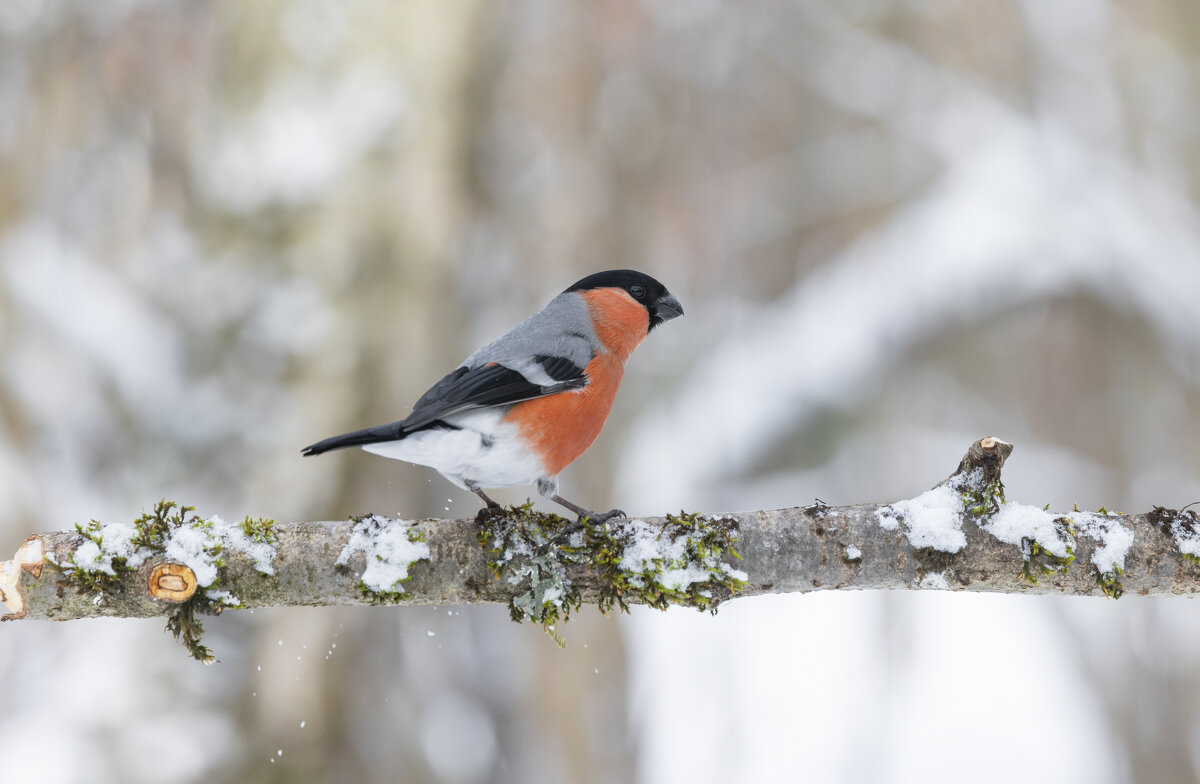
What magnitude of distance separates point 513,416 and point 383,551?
44 cm

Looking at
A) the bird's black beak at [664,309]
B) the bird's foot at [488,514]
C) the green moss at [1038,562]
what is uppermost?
the bird's black beak at [664,309]

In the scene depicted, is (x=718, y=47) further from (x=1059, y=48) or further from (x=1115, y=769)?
(x=1115, y=769)

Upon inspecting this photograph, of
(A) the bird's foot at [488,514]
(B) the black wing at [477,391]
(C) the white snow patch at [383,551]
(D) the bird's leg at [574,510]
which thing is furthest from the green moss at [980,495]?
(C) the white snow patch at [383,551]

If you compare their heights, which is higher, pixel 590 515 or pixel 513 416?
pixel 513 416

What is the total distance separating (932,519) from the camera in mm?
1963

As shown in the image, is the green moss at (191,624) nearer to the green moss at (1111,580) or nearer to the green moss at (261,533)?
the green moss at (261,533)

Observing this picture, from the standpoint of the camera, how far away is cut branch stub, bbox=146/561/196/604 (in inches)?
Answer: 72.5

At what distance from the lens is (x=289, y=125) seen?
14.4ft

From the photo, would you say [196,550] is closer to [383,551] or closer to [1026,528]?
[383,551]

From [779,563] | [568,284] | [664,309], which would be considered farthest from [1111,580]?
[568,284]

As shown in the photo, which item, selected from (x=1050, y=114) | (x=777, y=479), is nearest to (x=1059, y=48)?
(x=1050, y=114)

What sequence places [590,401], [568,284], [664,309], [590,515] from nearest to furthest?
[590,515]
[590,401]
[664,309]
[568,284]

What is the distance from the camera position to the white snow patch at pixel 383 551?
1911 millimetres

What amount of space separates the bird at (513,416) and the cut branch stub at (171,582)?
1.15 feet
